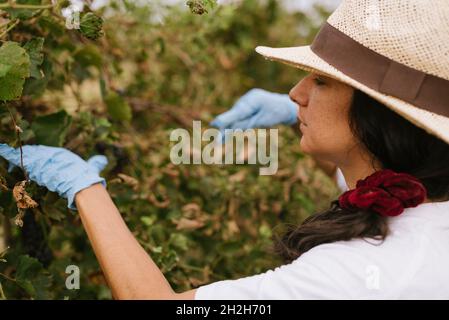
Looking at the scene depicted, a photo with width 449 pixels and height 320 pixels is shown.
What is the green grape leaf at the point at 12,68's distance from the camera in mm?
1167

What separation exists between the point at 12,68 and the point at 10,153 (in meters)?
0.32

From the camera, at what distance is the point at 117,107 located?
1.87 meters

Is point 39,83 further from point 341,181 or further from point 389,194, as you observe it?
point 341,181

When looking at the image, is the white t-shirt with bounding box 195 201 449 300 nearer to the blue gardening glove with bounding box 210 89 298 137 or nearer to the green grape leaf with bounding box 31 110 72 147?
the green grape leaf with bounding box 31 110 72 147

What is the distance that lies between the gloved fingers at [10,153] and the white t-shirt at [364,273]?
559 mm

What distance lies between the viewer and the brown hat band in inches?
50.8

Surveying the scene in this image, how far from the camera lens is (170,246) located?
6.03 ft

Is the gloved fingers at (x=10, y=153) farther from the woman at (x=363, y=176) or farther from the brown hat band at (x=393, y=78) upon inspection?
the brown hat band at (x=393, y=78)

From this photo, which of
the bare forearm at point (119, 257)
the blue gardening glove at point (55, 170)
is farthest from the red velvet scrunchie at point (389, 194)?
the blue gardening glove at point (55, 170)

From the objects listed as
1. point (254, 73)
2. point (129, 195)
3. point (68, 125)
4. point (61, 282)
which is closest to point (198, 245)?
point (129, 195)

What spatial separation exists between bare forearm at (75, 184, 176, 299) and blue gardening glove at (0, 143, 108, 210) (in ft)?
0.14

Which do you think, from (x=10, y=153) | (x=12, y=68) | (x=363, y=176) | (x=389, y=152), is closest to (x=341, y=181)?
(x=363, y=176)

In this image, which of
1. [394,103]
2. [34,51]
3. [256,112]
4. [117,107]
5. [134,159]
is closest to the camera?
[394,103]
